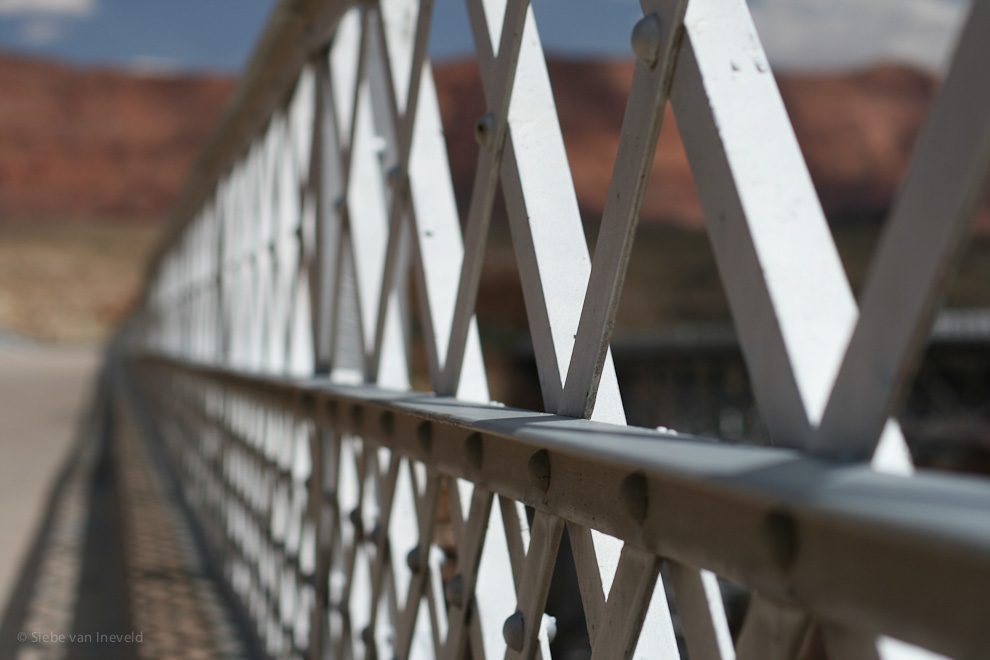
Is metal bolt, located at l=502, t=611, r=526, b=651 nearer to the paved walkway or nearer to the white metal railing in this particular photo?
the white metal railing

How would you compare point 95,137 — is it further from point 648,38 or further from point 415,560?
point 648,38

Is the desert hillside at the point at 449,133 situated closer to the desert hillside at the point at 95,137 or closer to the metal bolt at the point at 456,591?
the desert hillside at the point at 95,137

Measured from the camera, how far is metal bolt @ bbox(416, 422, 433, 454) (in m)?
1.71

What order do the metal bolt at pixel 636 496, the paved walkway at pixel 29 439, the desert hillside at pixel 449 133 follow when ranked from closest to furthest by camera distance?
1. the metal bolt at pixel 636 496
2. the paved walkway at pixel 29 439
3. the desert hillside at pixel 449 133

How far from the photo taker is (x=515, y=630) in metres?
1.35

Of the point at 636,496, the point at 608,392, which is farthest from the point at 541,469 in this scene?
the point at 636,496

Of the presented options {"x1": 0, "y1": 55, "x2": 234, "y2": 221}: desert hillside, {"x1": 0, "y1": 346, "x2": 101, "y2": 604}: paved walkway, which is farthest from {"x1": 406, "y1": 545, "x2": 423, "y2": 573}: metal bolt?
{"x1": 0, "y1": 55, "x2": 234, "y2": 221}: desert hillside

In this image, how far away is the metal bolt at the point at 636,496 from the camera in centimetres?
95

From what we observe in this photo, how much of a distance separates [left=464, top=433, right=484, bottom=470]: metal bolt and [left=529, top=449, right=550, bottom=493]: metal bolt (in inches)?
9.2

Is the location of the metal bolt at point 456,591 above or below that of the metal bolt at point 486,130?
below

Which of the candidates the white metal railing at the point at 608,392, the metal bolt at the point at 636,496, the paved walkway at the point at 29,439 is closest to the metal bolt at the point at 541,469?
the white metal railing at the point at 608,392

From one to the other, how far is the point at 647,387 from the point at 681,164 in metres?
45.8

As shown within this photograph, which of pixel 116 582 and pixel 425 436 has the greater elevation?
pixel 425 436

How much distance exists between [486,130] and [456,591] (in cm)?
86
